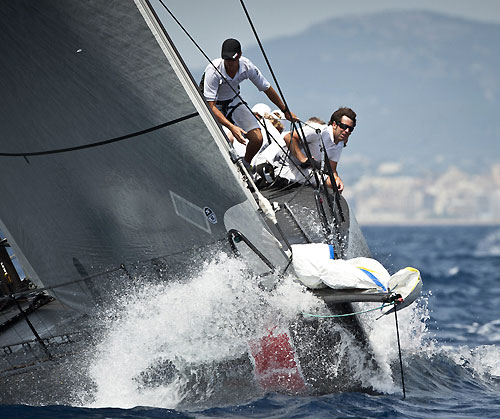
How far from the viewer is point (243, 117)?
5.88m

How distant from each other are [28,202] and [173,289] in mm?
1281

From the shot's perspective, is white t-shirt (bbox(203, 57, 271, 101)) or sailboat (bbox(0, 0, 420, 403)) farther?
white t-shirt (bbox(203, 57, 271, 101))

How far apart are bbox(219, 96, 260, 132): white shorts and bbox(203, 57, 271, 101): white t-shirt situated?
72 millimetres

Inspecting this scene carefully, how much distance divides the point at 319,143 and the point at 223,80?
4.00 feet

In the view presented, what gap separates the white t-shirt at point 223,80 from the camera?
545 cm

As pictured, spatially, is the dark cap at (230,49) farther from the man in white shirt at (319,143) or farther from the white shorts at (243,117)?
the man in white shirt at (319,143)

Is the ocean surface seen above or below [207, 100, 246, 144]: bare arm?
below

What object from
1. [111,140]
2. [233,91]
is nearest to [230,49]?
[233,91]

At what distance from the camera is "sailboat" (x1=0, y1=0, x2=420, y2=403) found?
4062 mm

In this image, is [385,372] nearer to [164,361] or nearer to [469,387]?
[469,387]

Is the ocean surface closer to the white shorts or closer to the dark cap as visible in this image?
the dark cap

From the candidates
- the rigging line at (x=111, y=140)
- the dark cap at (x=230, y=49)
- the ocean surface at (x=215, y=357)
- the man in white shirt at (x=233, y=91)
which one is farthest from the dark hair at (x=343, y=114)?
the rigging line at (x=111, y=140)

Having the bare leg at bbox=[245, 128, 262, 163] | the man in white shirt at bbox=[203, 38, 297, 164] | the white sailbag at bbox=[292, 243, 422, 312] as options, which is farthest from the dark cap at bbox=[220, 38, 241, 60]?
the white sailbag at bbox=[292, 243, 422, 312]

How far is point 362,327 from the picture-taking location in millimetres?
4676
